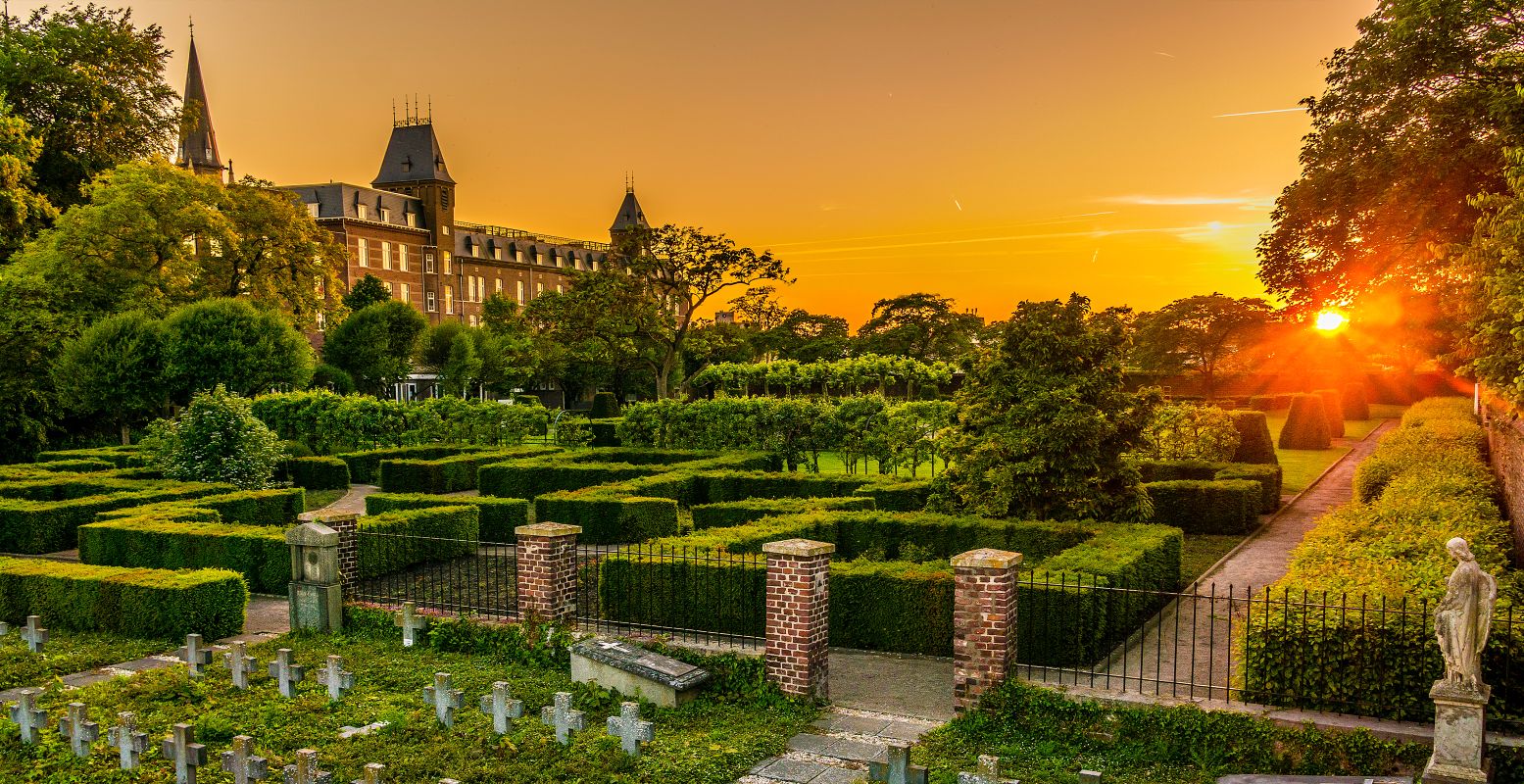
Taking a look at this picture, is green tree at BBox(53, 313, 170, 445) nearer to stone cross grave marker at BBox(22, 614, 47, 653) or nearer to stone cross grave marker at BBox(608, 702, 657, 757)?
stone cross grave marker at BBox(22, 614, 47, 653)

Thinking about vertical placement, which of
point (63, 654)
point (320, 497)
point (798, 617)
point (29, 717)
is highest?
point (798, 617)

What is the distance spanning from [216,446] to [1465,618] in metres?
22.8

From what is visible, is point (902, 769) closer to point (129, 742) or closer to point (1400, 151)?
point (129, 742)

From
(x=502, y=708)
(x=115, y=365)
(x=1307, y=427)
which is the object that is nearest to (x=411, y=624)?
(x=502, y=708)

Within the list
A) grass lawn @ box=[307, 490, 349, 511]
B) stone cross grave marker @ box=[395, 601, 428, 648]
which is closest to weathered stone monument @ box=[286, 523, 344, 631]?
stone cross grave marker @ box=[395, 601, 428, 648]

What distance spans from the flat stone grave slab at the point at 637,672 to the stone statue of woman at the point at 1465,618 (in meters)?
6.13

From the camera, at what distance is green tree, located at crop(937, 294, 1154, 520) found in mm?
A: 14102

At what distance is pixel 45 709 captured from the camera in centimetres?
914

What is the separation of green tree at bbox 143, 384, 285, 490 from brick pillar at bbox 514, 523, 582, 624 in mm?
14182

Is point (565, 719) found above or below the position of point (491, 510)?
below

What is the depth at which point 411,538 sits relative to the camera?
48.7 feet

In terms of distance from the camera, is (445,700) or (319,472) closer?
(445,700)

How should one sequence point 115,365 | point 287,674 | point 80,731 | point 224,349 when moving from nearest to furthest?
point 80,731 → point 287,674 → point 115,365 → point 224,349

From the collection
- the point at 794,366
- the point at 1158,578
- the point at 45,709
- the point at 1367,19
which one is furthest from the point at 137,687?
the point at 794,366
